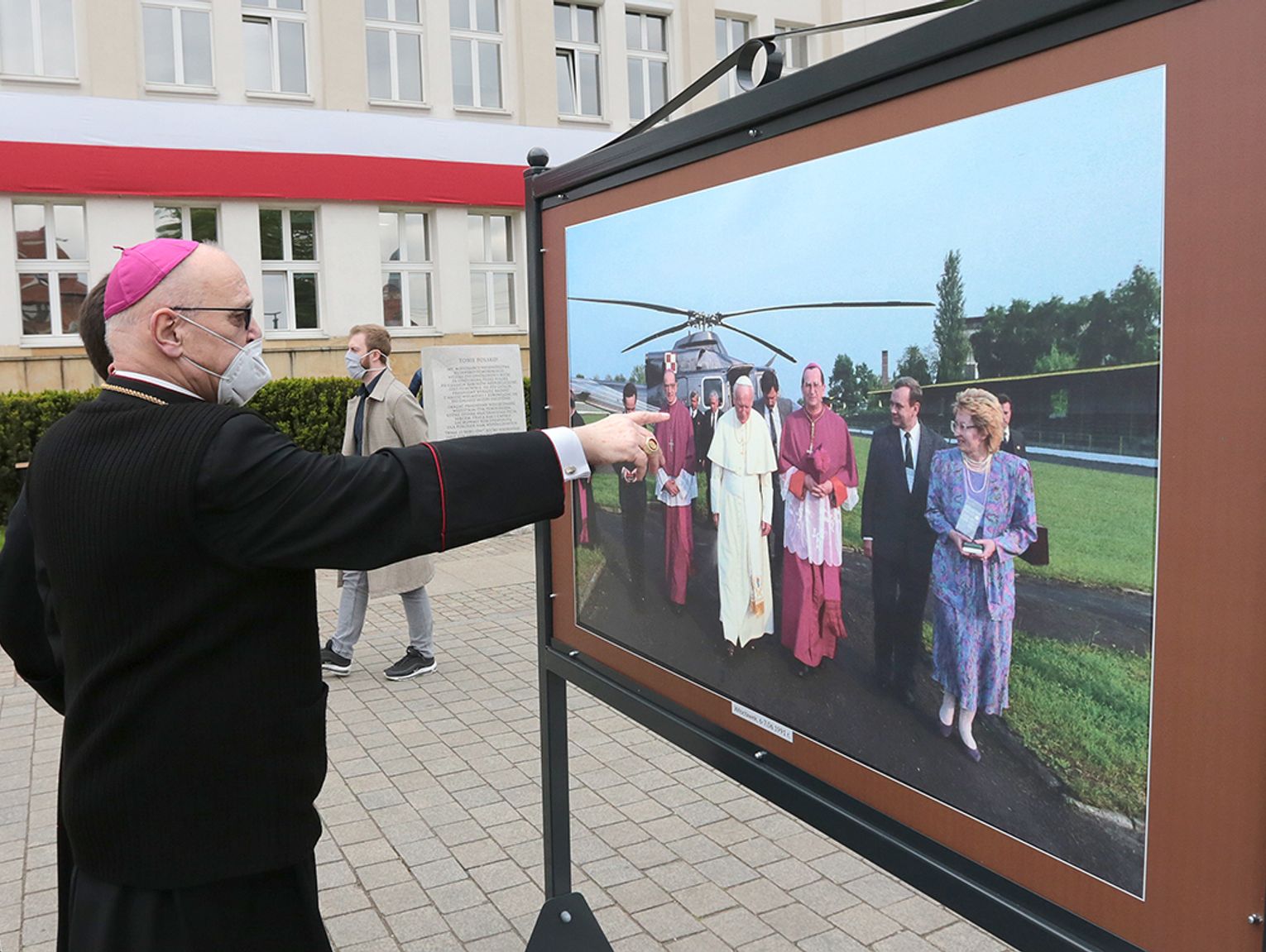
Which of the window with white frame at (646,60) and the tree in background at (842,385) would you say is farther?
the window with white frame at (646,60)

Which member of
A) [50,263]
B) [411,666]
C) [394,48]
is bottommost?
[411,666]

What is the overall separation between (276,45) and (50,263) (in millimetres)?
4912

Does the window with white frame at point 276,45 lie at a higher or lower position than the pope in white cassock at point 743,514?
higher

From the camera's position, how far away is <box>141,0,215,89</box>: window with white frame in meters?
17.1

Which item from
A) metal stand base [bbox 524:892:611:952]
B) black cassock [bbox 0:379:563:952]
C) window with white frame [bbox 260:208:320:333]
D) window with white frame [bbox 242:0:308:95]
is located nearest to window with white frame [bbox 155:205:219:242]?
window with white frame [bbox 260:208:320:333]

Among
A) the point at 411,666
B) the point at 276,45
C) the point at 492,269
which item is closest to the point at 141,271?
the point at 411,666

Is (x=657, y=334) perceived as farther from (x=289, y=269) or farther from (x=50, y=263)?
(x=289, y=269)

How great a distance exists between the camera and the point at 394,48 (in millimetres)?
18891

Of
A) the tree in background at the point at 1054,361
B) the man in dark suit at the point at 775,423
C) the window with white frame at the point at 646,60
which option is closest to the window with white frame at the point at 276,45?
the window with white frame at the point at 646,60

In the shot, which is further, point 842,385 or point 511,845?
point 511,845

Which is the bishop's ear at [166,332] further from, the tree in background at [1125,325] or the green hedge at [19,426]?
the green hedge at [19,426]

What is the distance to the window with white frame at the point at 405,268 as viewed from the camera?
1919 cm

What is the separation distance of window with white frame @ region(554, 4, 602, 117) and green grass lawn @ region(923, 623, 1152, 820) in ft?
66.9

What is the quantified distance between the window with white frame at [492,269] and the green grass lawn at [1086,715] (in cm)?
1891
